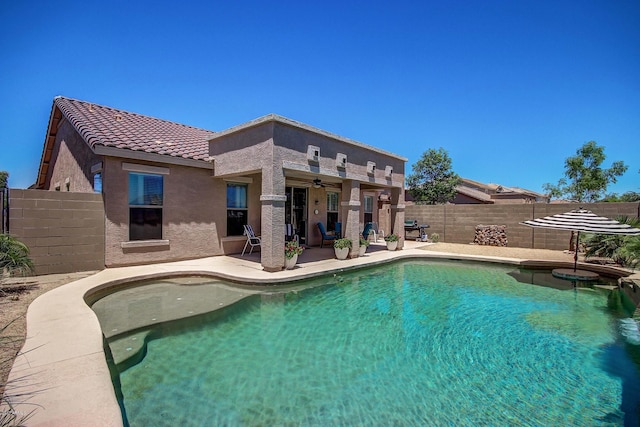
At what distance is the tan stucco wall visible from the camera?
9.77 m

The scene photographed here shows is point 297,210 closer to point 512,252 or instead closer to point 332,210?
point 332,210

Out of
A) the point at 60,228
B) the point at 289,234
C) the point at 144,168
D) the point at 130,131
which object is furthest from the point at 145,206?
the point at 289,234

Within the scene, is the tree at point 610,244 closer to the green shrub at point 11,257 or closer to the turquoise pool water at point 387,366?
the turquoise pool water at point 387,366

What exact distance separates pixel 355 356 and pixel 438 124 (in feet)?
73.6

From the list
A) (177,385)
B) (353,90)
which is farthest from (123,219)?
(353,90)

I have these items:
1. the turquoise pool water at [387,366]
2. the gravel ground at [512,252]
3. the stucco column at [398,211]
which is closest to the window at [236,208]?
the turquoise pool water at [387,366]

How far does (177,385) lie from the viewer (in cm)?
342

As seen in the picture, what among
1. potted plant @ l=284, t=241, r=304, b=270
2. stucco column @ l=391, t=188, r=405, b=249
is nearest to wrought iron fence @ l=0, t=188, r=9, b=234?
potted plant @ l=284, t=241, r=304, b=270

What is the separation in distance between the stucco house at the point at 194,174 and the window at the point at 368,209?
16.4 feet

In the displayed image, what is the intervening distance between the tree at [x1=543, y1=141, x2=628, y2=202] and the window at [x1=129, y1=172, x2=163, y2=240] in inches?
1354

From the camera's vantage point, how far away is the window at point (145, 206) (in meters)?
8.80

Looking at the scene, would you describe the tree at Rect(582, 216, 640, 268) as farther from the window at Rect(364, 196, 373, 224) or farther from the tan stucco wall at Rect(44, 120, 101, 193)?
the tan stucco wall at Rect(44, 120, 101, 193)

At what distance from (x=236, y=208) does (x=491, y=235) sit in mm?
12884

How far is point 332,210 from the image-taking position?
1558 cm
